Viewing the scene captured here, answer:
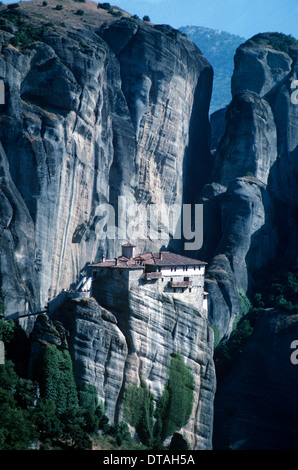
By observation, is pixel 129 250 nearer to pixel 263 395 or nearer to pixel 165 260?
pixel 165 260

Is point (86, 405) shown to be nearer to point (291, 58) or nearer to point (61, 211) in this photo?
point (61, 211)

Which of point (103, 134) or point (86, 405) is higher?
point (103, 134)

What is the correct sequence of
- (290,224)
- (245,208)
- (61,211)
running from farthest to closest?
(290,224) → (245,208) → (61,211)

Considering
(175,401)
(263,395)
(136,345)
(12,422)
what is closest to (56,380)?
(12,422)

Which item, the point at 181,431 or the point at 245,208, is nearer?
the point at 181,431

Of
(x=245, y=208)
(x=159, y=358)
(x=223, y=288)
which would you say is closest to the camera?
(x=159, y=358)

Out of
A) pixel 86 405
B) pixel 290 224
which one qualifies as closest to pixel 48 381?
pixel 86 405
